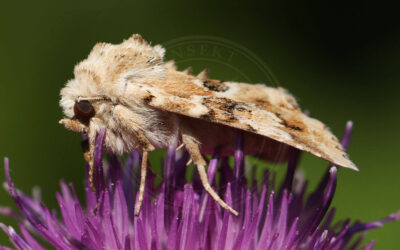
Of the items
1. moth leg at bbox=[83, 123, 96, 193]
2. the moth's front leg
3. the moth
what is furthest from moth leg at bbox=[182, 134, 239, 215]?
moth leg at bbox=[83, 123, 96, 193]

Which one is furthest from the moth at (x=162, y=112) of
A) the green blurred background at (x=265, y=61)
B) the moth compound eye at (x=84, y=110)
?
the green blurred background at (x=265, y=61)

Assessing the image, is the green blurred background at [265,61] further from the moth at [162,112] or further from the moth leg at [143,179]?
the moth leg at [143,179]

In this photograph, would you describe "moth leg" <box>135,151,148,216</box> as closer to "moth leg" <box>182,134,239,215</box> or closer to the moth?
the moth

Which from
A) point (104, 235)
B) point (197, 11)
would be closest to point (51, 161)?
point (197, 11)

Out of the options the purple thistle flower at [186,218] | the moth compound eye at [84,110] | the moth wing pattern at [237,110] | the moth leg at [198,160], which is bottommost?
the purple thistle flower at [186,218]

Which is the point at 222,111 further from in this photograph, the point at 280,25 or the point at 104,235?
the point at 280,25

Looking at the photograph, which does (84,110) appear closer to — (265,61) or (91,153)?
(91,153)
